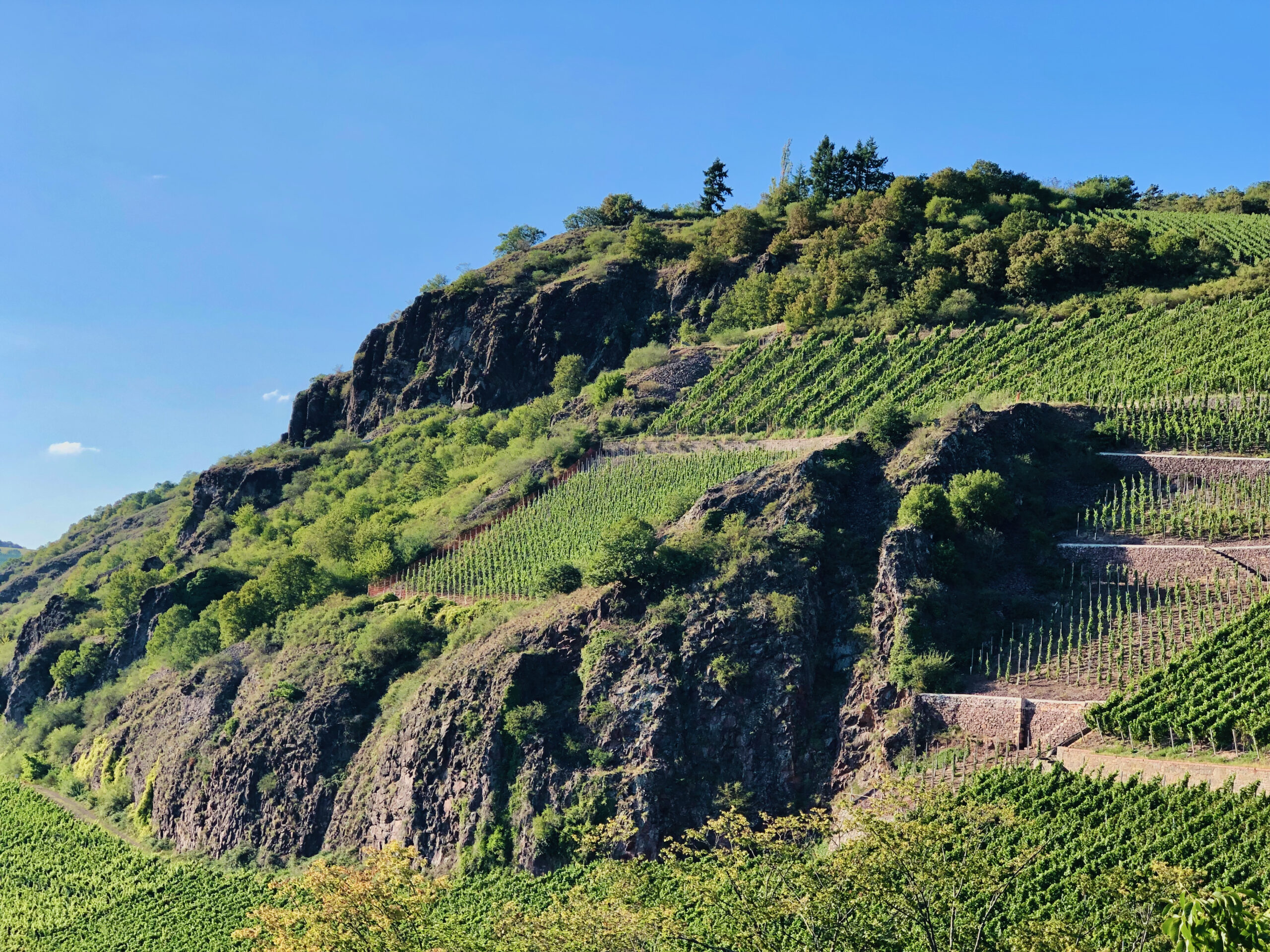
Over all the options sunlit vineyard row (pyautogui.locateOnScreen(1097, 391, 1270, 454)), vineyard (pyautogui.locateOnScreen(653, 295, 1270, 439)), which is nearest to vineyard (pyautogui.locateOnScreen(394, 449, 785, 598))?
vineyard (pyautogui.locateOnScreen(653, 295, 1270, 439))

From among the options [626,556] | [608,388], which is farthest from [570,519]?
[626,556]

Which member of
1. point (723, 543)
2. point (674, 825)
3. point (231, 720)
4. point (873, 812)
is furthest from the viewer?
point (231, 720)

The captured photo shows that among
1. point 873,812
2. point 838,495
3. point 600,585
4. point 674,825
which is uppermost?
point 838,495

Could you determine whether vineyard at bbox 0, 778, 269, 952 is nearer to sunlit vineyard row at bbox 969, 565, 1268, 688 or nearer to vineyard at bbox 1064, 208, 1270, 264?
sunlit vineyard row at bbox 969, 565, 1268, 688

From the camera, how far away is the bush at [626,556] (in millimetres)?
39969

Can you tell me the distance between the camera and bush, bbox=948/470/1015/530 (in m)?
39.2

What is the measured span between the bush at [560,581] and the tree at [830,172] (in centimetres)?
4596

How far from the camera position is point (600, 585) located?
136ft

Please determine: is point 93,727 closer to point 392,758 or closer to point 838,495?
point 392,758

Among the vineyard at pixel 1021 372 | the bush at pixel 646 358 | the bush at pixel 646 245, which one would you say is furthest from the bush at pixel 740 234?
the vineyard at pixel 1021 372

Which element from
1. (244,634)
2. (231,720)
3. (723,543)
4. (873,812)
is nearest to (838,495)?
(723,543)

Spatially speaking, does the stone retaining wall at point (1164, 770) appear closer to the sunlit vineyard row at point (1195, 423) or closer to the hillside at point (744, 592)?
the hillside at point (744, 592)

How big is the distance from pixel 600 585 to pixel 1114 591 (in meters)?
17.6

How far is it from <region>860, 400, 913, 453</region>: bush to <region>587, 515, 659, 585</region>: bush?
10.4 m
